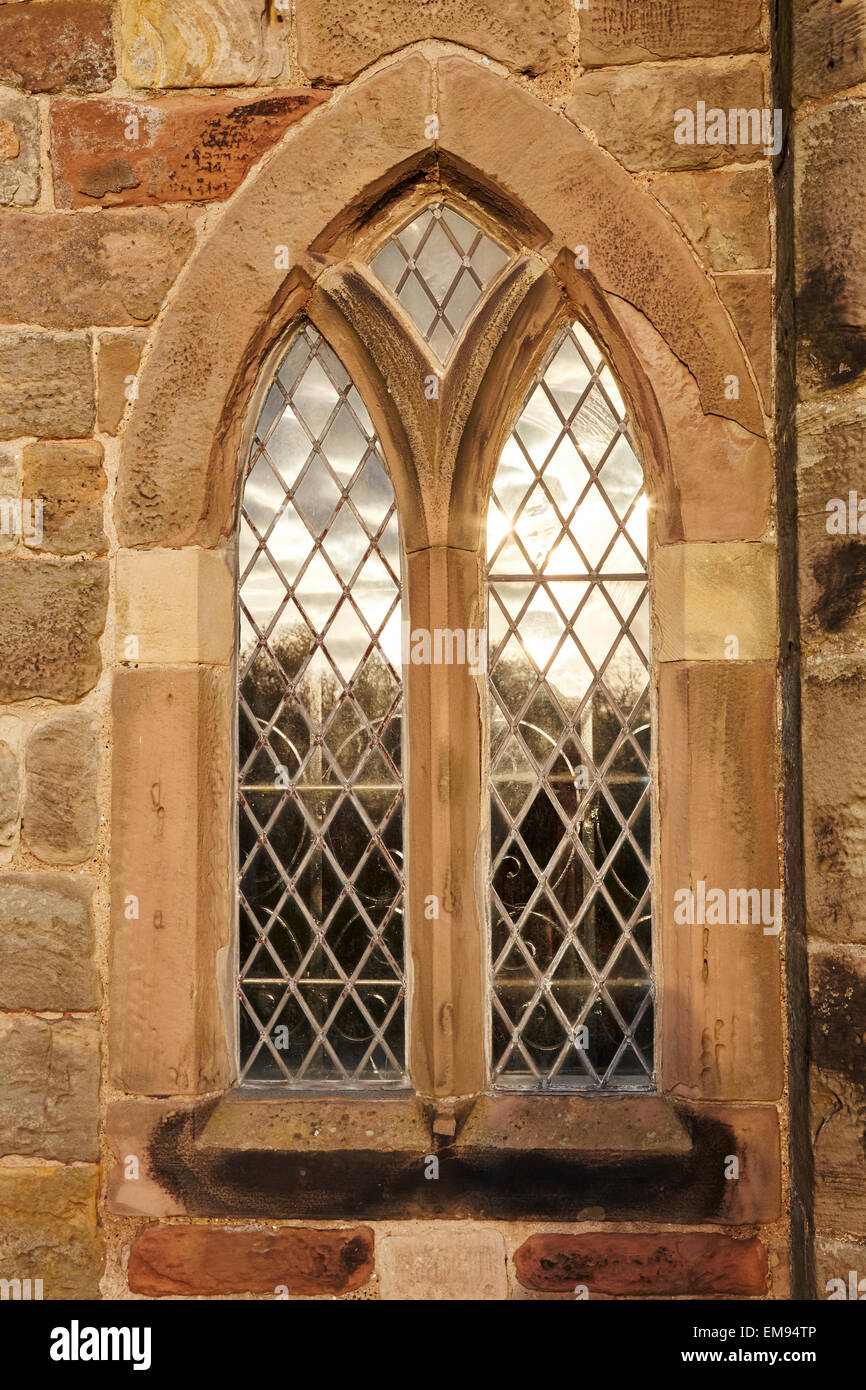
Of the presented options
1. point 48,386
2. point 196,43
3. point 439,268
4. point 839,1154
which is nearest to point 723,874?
point 839,1154

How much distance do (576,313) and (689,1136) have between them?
202 centimetres

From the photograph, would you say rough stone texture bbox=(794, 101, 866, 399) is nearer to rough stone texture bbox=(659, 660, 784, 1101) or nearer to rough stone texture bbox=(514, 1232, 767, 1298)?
rough stone texture bbox=(659, 660, 784, 1101)

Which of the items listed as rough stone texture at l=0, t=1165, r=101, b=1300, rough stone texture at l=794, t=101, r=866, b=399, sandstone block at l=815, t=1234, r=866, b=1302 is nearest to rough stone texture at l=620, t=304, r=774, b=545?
rough stone texture at l=794, t=101, r=866, b=399

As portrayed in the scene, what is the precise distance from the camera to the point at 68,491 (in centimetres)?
257

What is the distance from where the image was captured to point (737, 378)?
244 cm

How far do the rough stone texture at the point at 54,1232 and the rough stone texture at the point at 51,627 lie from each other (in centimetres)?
118

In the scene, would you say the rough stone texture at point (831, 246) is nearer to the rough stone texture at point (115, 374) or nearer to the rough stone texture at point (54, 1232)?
the rough stone texture at point (115, 374)

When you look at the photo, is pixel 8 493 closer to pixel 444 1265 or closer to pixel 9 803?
pixel 9 803

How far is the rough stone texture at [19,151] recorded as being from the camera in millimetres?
2578

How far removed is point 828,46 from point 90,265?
5.76ft

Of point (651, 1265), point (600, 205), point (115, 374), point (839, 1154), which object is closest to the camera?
point (839, 1154)

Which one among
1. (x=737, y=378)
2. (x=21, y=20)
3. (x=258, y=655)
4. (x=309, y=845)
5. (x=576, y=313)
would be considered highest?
(x=21, y=20)
